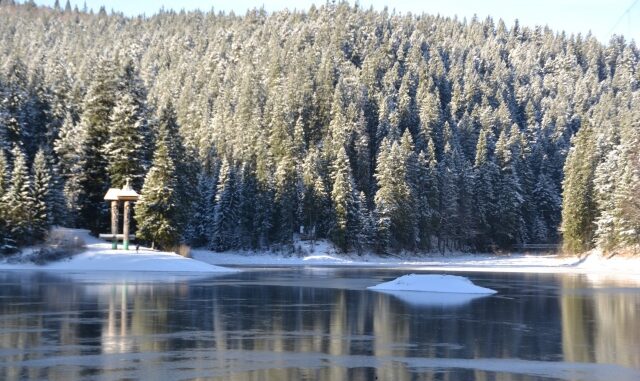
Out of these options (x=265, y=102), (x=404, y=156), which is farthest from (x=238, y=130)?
(x=404, y=156)

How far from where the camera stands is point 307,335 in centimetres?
2248

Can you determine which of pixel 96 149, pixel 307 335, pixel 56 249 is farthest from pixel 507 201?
pixel 307 335

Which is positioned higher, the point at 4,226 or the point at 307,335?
the point at 4,226

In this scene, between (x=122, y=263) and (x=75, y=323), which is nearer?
(x=75, y=323)

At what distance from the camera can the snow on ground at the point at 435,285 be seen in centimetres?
3975

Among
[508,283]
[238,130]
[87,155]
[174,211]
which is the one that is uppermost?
[238,130]

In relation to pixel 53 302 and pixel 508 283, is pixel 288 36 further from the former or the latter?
pixel 53 302

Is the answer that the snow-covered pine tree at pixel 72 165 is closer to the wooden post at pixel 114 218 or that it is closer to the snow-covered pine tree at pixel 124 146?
the snow-covered pine tree at pixel 124 146

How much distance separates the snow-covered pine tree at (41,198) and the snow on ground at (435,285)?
2814 cm

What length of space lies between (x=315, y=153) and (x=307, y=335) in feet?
272

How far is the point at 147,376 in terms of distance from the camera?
51.8 feet

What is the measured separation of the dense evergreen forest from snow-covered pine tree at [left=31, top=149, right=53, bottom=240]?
13 centimetres

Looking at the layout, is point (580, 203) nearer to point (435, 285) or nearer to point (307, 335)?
point (435, 285)

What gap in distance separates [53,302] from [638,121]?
73169 mm
